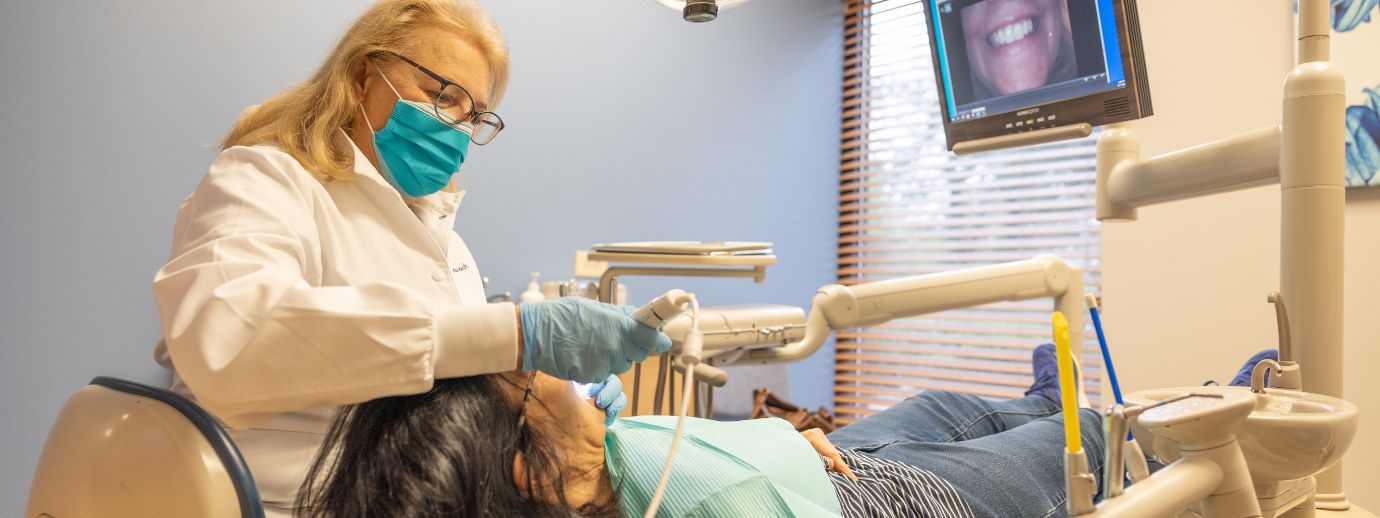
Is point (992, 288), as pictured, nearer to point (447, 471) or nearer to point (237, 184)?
point (447, 471)

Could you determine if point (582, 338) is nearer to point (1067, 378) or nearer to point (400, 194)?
point (1067, 378)

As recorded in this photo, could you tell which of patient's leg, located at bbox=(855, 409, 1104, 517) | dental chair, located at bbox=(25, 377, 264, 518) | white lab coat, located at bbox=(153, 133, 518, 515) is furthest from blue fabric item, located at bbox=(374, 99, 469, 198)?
patient's leg, located at bbox=(855, 409, 1104, 517)

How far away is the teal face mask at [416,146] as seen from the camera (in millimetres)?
1248

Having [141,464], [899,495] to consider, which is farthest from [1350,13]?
[141,464]

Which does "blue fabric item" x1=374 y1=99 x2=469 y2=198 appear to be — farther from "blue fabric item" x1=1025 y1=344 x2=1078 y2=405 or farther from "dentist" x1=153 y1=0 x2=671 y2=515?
"blue fabric item" x1=1025 y1=344 x2=1078 y2=405

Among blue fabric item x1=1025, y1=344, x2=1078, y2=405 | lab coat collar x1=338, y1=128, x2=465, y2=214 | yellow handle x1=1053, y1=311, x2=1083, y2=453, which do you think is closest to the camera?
yellow handle x1=1053, y1=311, x2=1083, y2=453

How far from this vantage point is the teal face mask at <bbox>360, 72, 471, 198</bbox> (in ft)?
4.09

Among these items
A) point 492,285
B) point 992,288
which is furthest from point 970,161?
point 992,288

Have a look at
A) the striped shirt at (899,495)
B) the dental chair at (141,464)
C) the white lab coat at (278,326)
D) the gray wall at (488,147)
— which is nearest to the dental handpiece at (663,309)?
the white lab coat at (278,326)

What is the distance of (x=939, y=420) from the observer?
1712 mm

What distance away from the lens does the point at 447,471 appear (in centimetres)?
82

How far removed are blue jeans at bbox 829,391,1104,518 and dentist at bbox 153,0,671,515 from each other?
1.93 ft

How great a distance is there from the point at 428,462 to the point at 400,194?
0.61m

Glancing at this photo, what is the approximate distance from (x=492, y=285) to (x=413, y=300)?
2.01 metres
